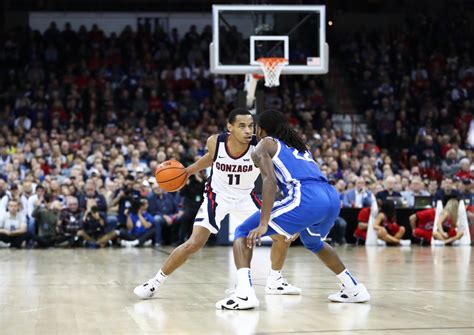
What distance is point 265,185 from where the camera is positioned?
621 centimetres

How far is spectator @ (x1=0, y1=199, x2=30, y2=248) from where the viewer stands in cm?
1536

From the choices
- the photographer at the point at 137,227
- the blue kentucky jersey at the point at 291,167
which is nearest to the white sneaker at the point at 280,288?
the blue kentucky jersey at the point at 291,167

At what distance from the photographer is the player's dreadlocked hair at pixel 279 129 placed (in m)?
6.62

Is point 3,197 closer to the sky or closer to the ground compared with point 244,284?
closer to the ground

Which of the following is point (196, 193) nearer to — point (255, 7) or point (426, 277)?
point (255, 7)

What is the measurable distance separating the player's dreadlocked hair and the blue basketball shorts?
34 cm

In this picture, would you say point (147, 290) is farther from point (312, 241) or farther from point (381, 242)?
point (381, 242)

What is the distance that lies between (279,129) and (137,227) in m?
9.62

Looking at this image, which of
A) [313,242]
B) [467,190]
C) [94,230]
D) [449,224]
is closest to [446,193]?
[449,224]

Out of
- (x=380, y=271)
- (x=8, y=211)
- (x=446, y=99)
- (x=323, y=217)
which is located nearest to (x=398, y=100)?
(x=446, y=99)

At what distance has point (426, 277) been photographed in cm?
909

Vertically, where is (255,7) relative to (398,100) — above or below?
above

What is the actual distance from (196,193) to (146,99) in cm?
715

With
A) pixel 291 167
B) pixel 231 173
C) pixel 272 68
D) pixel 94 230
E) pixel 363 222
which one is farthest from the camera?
pixel 363 222
